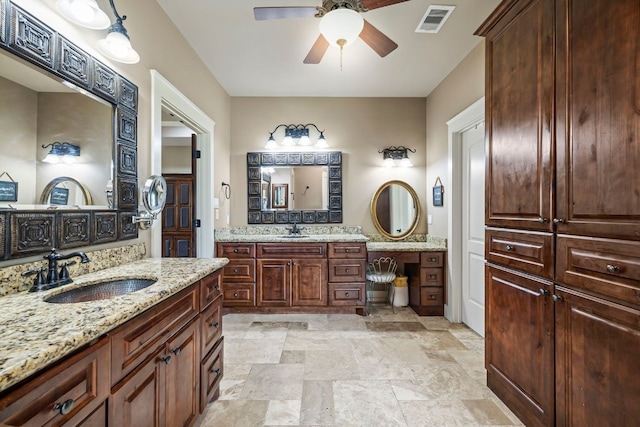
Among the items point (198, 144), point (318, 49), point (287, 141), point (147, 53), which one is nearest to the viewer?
point (147, 53)

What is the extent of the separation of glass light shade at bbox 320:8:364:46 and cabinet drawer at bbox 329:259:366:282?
221 centimetres

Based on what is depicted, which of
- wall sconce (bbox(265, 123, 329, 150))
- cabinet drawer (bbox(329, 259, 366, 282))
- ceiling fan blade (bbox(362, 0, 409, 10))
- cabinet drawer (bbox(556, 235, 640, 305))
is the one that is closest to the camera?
cabinet drawer (bbox(556, 235, 640, 305))

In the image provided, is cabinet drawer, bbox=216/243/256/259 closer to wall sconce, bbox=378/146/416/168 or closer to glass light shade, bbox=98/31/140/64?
wall sconce, bbox=378/146/416/168

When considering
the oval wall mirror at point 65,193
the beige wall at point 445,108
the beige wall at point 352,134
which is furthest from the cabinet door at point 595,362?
the beige wall at point 352,134

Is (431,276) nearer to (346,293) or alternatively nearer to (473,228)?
(473,228)

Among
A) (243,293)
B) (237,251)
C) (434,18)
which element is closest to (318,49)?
(434,18)

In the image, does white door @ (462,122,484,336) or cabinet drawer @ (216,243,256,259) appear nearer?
white door @ (462,122,484,336)

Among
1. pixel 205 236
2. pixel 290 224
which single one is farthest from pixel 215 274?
pixel 290 224

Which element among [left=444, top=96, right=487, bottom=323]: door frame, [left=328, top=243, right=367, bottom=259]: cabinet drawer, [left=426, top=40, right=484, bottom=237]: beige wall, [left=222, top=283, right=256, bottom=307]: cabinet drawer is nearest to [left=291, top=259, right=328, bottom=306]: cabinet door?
[left=328, top=243, right=367, bottom=259]: cabinet drawer

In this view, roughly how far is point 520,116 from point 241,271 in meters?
2.88

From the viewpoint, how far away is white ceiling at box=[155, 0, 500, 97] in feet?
7.06

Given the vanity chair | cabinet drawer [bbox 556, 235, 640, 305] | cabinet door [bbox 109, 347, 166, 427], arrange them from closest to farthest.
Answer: cabinet door [bbox 109, 347, 166, 427] < cabinet drawer [bbox 556, 235, 640, 305] < the vanity chair

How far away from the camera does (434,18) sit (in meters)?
2.22

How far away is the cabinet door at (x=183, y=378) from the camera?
4.02 feet
